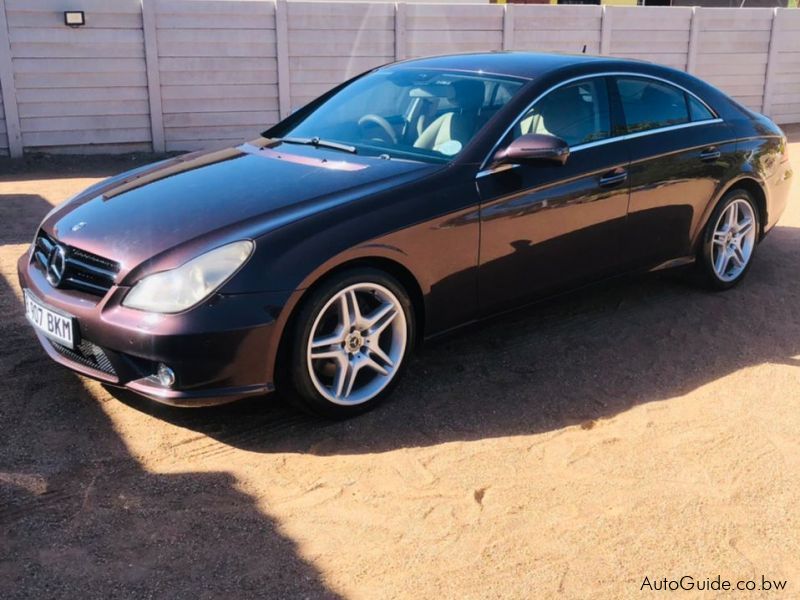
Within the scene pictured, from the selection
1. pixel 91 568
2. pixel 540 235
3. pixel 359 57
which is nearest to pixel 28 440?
pixel 91 568

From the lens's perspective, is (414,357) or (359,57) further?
(359,57)

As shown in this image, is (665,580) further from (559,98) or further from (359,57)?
(359,57)

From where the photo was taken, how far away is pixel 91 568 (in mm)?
2928

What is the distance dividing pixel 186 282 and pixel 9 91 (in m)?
8.11

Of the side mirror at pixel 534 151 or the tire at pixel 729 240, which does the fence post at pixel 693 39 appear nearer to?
the tire at pixel 729 240

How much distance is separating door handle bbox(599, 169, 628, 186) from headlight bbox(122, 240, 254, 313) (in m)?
2.14

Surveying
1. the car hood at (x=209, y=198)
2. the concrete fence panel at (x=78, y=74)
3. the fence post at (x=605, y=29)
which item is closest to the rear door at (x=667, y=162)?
the car hood at (x=209, y=198)

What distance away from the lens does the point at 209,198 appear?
13.3 feet

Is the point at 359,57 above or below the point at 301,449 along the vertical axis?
above

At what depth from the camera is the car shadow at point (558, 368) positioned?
3.94 m

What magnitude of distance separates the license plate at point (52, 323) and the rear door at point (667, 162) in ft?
9.93

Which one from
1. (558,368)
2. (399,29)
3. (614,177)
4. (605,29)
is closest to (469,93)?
(614,177)

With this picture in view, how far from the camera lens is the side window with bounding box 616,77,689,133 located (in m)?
5.09

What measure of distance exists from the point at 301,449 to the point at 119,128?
844 cm
